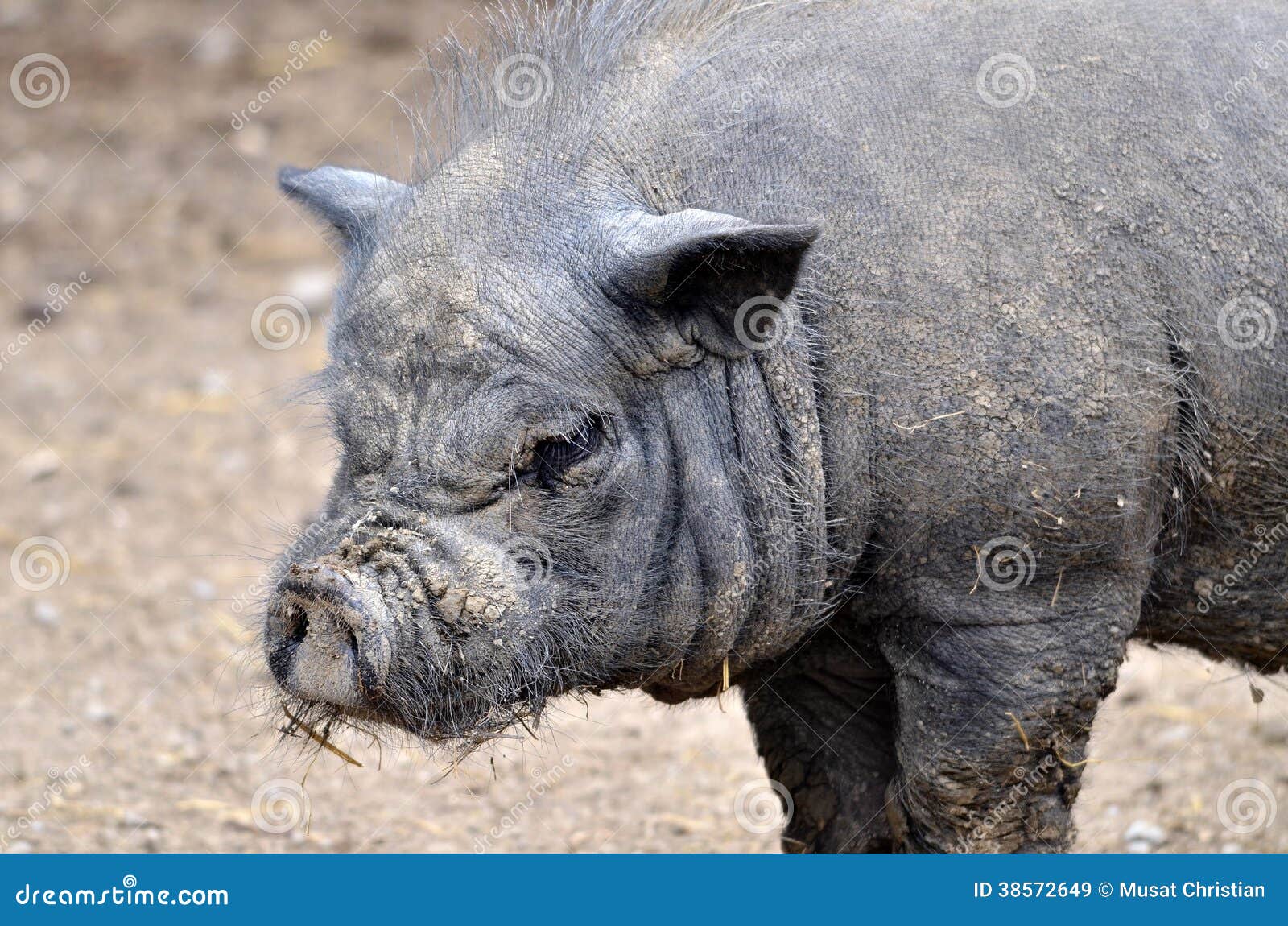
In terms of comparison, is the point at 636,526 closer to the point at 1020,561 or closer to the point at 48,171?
the point at 1020,561

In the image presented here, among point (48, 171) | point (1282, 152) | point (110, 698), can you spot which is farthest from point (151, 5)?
point (1282, 152)

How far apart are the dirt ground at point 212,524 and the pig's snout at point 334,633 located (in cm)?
67

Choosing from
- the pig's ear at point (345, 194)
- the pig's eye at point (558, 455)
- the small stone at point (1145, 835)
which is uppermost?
the pig's ear at point (345, 194)

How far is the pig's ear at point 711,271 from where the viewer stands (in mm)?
3928

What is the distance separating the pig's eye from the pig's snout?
511 millimetres

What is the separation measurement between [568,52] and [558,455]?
1287 mm

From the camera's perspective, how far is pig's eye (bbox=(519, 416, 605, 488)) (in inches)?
161

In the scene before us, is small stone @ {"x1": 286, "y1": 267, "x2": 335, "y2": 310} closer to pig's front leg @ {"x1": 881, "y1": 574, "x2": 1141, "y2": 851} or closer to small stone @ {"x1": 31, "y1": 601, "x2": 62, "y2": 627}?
small stone @ {"x1": 31, "y1": 601, "x2": 62, "y2": 627}

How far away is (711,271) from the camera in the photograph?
4.11 m

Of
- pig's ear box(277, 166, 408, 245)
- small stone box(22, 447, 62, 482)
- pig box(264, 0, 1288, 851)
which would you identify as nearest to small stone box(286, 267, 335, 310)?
small stone box(22, 447, 62, 482)

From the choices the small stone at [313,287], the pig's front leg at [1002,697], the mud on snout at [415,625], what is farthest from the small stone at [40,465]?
the pig's front leg at [1002,697]

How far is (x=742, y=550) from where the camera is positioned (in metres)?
4.29

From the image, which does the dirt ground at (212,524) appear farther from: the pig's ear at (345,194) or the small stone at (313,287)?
the pig's ear at (345,194)

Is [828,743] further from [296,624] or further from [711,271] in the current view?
[296,624]
